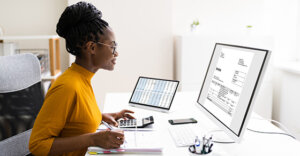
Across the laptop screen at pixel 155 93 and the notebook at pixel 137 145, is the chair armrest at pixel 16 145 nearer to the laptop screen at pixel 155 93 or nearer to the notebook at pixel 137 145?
the notebook at pixel 137 145

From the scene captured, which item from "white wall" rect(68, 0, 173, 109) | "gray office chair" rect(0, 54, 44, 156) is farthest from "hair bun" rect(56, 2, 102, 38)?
"white wall" rect(68, 0, 173, 109)

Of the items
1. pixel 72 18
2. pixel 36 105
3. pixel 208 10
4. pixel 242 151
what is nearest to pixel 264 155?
pixel 242 151

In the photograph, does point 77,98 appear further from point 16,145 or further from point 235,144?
point 235,144

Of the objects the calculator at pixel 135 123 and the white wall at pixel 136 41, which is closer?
the calculator at pixel 135 123

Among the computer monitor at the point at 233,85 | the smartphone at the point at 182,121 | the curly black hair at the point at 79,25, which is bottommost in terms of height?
the smartphone at the point at 182,121

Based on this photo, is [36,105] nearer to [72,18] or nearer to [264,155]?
[72,18]

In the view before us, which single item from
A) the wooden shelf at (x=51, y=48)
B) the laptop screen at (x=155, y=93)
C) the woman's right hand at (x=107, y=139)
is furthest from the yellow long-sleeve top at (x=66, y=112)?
the wooden shelf at (x=51, y=48)

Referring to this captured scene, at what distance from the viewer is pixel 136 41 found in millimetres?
3064

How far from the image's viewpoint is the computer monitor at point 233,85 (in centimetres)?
107

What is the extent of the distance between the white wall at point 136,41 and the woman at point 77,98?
1769mm

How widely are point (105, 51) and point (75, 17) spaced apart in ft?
0.63

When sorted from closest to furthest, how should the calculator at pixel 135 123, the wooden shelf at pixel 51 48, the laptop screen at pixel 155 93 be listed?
the calculator at pixel 135 123 → the laptop screen at pixel 155 93 → the wooden shelf at pixel 51 48

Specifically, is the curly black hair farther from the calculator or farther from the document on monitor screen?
the document on monitor screen

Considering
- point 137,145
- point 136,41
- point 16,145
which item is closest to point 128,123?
point 137,145
